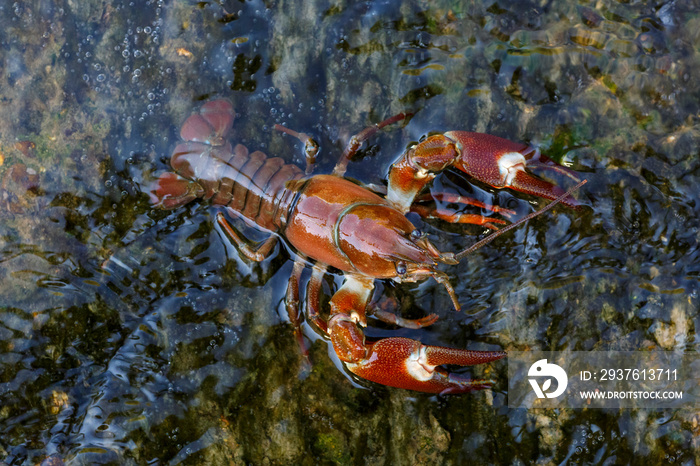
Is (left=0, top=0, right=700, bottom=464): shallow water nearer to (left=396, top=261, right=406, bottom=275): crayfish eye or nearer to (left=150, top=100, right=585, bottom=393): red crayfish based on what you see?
(left=150, top=100, right=585, bottom=393): red crayfish

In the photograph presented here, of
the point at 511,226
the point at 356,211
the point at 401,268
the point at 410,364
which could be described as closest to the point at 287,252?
the point at 356,211

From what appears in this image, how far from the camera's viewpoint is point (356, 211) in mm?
3525

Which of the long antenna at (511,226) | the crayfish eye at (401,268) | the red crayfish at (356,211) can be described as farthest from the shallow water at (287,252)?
the crayfish eye at (401,268)

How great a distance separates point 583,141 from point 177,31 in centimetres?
303

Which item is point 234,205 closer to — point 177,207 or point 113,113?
point 177,207

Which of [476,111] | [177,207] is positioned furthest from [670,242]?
[177,207]

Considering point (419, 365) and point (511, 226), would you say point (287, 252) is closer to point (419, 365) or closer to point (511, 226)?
point (419, 365)

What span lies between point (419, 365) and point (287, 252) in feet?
4.22

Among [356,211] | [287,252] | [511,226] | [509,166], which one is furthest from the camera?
[287,252]

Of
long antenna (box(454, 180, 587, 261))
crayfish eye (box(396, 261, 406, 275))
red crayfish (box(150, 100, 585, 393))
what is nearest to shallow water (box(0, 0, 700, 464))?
red crayfish (box(150, 100, 585, 393))

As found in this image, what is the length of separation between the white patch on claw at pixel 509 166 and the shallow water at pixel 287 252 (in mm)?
304

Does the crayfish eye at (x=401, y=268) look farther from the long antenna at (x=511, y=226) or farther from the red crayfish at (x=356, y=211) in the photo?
the long antenna at (x=511, y=226)

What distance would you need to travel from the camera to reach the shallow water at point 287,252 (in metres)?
3.46

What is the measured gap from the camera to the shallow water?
11.3 ft
